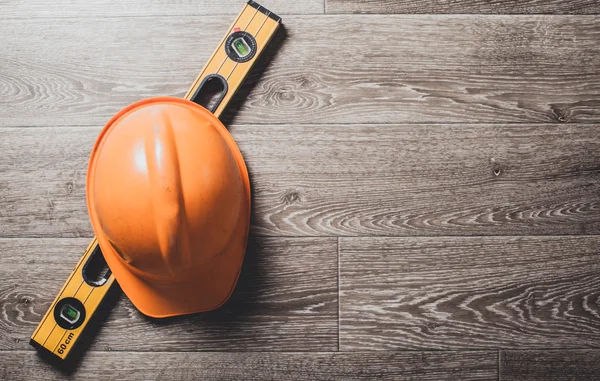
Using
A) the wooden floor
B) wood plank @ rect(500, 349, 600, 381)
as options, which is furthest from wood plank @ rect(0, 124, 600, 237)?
wood plank @ rect(500, 349, 600, 381)

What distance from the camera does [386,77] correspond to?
1.00 metres

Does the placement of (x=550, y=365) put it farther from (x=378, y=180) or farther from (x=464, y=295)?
(x=378, y=180)

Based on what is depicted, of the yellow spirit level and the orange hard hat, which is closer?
the orange hard hat

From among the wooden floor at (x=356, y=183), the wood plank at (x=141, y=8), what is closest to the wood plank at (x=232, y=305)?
the wooden floor at (x=356, y=183)

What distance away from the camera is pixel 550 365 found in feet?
3.22

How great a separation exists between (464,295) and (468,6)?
1.87ft

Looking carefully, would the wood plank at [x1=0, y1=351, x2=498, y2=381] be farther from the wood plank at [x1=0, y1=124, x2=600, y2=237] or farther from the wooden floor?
the wood plank at [x1=0, y1=124, x2=600, y2=237]

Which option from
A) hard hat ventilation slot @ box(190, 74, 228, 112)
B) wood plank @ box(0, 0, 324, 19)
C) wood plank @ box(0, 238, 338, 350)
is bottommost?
wood plank @ box(0, 238, 338, 350)

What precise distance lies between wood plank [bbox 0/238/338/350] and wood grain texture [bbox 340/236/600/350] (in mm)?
45

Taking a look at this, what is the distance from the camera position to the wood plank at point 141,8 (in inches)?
39.7

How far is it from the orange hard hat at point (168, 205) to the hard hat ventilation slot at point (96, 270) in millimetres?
50

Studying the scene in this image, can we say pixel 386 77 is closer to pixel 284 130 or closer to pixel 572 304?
pixel 284 130

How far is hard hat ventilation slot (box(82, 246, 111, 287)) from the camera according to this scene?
95 cm

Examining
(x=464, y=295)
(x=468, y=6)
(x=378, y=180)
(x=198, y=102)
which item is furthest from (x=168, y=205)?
(x=468, y=6)
